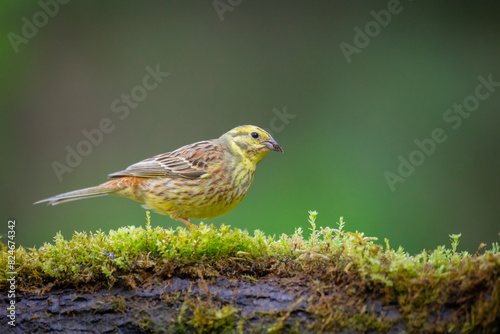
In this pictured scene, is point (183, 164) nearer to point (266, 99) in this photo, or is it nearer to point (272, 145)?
point (272, 145)

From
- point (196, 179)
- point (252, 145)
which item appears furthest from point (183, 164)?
point (252, 145)

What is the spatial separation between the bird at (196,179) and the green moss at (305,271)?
1078mm

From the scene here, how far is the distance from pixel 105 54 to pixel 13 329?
6.69 metres

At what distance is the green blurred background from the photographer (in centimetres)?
737

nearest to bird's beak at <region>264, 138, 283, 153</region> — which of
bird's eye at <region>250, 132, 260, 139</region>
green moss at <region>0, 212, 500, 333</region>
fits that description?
bird's eye at <region>250, 132, 260, 139</region>

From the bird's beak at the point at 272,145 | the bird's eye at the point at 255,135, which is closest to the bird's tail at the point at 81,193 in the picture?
the bird's eye at the point at 255,135

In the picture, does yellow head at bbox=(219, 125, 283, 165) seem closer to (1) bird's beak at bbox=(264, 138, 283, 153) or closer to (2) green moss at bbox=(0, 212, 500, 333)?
(1) bird's beak at bbox=(264, 138, 283, 153)

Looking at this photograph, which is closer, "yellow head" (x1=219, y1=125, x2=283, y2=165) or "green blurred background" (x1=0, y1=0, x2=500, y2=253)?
"yellow head" (x1=219, y1=125, x2=283, y2=165)

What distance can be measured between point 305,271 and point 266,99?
5.82 meters

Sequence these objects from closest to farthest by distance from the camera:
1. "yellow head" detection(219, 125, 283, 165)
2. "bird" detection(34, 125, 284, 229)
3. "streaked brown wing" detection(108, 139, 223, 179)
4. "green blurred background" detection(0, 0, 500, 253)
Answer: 1. "bird" detection(34, 125, 284, 229)
2. "streaked brown wing" detection(108, 139, 223, 179)
3. "yellow head" detection(219, 125, 283, 165)
4. "green blurred background" detection(0, 0, 500, 253)

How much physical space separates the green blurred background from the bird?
256cm

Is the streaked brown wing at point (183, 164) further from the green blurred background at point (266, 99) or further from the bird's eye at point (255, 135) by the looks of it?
the green blurred background at point (266, 99)

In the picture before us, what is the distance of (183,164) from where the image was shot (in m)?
4.83

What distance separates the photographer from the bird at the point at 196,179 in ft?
14.9
